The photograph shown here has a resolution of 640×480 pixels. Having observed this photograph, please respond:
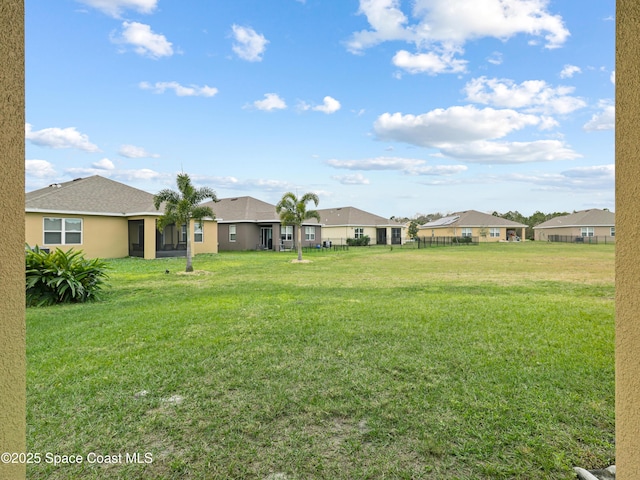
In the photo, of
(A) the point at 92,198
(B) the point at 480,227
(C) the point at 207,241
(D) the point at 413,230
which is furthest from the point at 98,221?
(B) the point at 480,227

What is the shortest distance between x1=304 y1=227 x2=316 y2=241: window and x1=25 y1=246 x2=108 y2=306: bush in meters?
24.9

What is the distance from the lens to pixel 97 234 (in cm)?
1966

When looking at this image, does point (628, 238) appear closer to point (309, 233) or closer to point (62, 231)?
point (62, 231)

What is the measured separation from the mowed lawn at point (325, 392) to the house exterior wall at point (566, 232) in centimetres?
5203

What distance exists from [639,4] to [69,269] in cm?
1058

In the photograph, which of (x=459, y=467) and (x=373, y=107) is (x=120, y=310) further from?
(x=373, y=107)

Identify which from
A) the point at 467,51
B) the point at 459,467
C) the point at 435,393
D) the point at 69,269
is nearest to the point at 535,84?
the point at 467,51

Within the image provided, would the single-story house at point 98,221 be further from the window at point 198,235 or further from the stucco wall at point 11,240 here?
the stucco wall at point 11,240

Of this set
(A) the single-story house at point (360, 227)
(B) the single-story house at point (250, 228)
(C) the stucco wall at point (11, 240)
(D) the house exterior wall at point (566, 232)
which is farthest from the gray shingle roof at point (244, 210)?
(D) the house exterior wall at point (566, 232)

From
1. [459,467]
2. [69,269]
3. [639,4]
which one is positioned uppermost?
[639,4]

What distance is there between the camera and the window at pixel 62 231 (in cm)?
1780

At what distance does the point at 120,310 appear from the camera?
735cm

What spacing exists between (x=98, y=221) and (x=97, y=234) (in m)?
0.73

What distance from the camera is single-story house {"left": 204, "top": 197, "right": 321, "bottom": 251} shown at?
2994 centimetres
